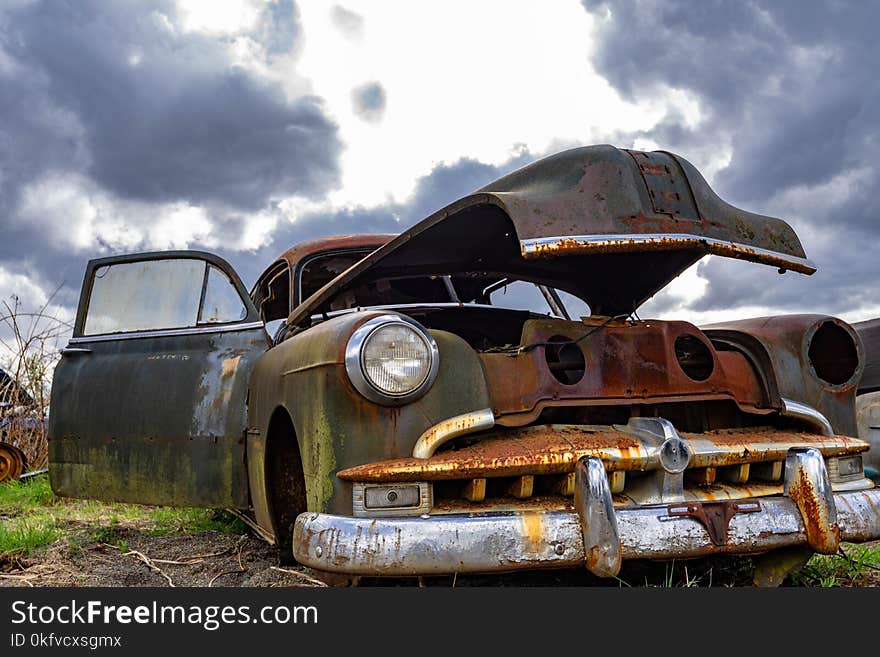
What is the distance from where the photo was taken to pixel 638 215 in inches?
86.7

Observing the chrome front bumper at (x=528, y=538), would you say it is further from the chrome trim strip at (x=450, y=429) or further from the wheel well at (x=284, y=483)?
the wheel well at (x=284, y=483)

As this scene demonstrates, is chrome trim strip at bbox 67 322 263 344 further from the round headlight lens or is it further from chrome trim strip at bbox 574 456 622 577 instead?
chrome trim strip at bbox 574 456 622 577

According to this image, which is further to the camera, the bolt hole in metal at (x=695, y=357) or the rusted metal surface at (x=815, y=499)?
the bolt hole in metal at (x=695, y=357)

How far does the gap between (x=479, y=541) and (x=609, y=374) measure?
2.33 ft

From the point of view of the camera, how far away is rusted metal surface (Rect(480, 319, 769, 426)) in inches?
85.7

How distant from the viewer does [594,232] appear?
2152mm

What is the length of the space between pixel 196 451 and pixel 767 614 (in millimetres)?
2200

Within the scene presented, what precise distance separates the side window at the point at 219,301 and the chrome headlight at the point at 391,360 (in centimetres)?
147

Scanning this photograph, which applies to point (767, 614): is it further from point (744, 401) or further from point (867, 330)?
point (867, 330)

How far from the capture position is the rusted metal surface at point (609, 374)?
218 cm

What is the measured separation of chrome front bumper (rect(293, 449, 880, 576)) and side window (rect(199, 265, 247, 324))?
1.50 metres

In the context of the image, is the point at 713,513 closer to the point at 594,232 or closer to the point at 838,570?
the point at 594,232

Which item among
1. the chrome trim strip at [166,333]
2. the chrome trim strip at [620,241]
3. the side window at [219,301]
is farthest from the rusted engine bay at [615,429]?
the side window at [219,301]

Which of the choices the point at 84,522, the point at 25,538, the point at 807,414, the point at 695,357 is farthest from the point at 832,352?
the point at 84,522
